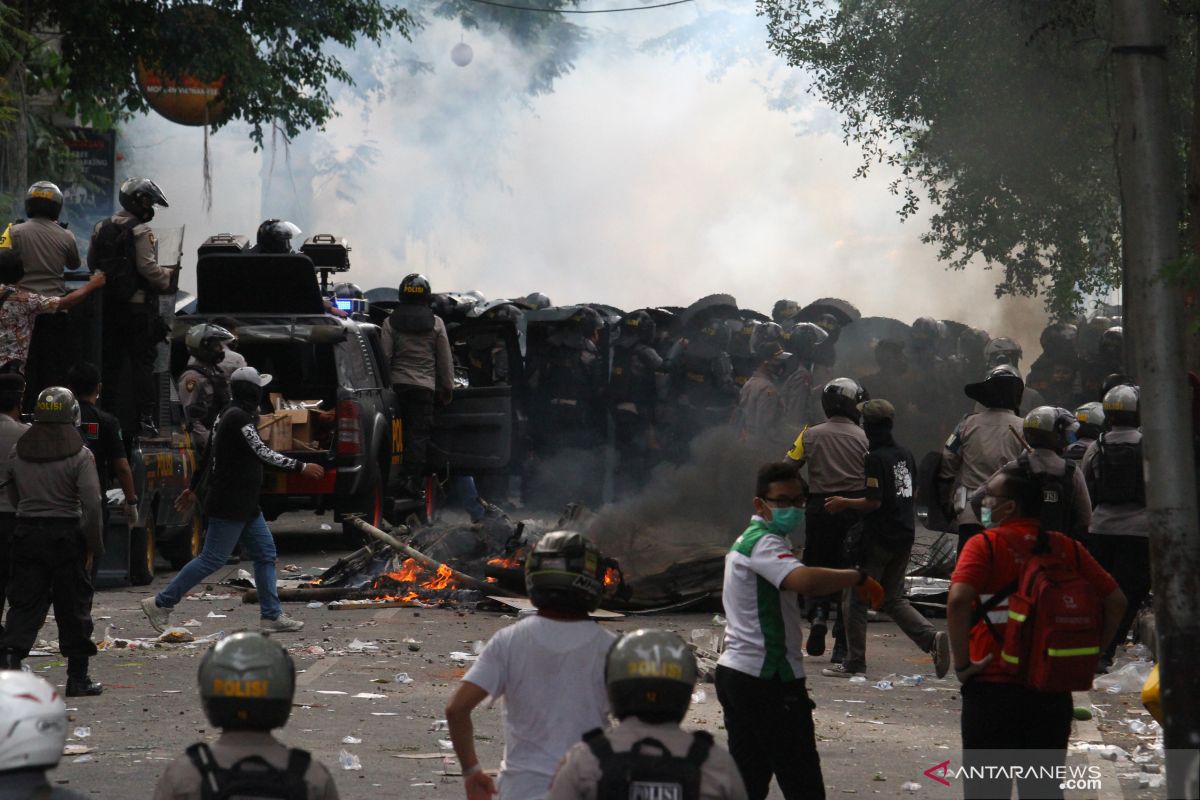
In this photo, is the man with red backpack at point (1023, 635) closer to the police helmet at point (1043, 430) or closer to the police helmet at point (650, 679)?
the police helmet at point (650, 679)

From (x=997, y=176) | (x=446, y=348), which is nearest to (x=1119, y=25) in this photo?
(x=446, y=348)

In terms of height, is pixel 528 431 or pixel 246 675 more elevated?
pixel 528 431

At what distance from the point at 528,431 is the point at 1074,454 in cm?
950

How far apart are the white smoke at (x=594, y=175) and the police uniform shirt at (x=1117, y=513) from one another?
94.1 ft

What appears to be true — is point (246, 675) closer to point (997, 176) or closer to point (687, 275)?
point (997, 176)

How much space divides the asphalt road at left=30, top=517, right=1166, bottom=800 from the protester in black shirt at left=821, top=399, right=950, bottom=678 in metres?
0.28

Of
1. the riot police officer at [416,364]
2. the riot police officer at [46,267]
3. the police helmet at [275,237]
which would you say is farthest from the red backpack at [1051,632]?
the police helmet at [275,237]

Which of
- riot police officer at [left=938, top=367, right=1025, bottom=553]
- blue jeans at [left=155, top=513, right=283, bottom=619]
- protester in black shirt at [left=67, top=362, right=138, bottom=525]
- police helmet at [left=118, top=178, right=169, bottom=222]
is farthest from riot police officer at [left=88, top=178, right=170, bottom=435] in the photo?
riot police officer at [left=938, top=367, right=1025, bottom=553]

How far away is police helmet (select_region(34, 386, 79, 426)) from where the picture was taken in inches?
344

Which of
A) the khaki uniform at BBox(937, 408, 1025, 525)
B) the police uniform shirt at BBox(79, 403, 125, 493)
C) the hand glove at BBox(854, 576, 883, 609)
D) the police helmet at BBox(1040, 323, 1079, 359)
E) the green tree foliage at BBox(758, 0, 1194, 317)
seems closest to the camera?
the hand glove at BBox(854, 576, 883, 609)

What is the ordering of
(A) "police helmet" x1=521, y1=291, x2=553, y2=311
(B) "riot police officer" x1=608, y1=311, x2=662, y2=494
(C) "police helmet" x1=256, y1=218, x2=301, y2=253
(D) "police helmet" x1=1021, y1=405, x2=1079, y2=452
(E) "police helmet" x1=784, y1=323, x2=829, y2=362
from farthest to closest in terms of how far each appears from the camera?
1. (A) "police helmet" x1=521, y1=291, x2=553, y2=311
2. (B) "riot police officer" x1=608, y1=311, x2=662, y2=494
3. (E) "police helmet" x1=784, y1=323, x2=829, y2=362
4. (C) "police helmet" x1=256, y1=218, x2=301, y2=253
5. (D) "police helmet" x1=1021, y1=405, x2=1079, y2=452

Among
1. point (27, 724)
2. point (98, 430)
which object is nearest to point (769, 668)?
point (27, 724)

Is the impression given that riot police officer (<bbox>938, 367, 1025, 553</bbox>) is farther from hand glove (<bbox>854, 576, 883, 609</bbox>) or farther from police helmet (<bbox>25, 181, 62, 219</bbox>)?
police helmet (<bbox>25, 181, 62, 219</bbox>)

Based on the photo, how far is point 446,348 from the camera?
1645cm
